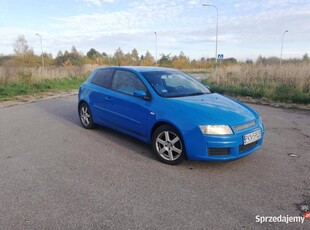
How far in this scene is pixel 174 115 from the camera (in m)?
4.16

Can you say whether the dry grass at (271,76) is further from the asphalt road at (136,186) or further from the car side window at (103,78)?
the car side window at (103,78)

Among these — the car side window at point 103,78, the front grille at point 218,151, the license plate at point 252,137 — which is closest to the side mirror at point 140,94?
the car side window at point 103,78

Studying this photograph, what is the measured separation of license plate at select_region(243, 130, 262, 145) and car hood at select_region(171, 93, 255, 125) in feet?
0.75

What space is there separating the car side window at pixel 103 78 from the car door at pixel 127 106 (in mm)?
186

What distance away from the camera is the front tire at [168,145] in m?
4.18

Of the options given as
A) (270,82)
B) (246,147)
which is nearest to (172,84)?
(246,147)

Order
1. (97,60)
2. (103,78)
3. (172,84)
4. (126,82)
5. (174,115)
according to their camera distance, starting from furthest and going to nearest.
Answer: (97,60) → (103,78) → (126,82) → (172,84) → (174,115)

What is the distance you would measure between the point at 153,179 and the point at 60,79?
18767 millimetres

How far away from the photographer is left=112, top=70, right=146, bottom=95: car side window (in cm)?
501

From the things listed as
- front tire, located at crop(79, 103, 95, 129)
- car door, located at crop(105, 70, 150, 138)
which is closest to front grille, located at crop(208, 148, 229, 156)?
car door, located at crop(105, 70, 150, 138)

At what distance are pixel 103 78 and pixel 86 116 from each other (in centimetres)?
114

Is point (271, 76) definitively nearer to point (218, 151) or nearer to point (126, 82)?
point (126, 82)

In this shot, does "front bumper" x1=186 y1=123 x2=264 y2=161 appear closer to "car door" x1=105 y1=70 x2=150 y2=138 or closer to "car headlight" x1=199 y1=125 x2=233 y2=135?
"car headlight" x1=199 y1=125 x2=233 y2=135

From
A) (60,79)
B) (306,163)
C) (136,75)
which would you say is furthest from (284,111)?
(60,79)
